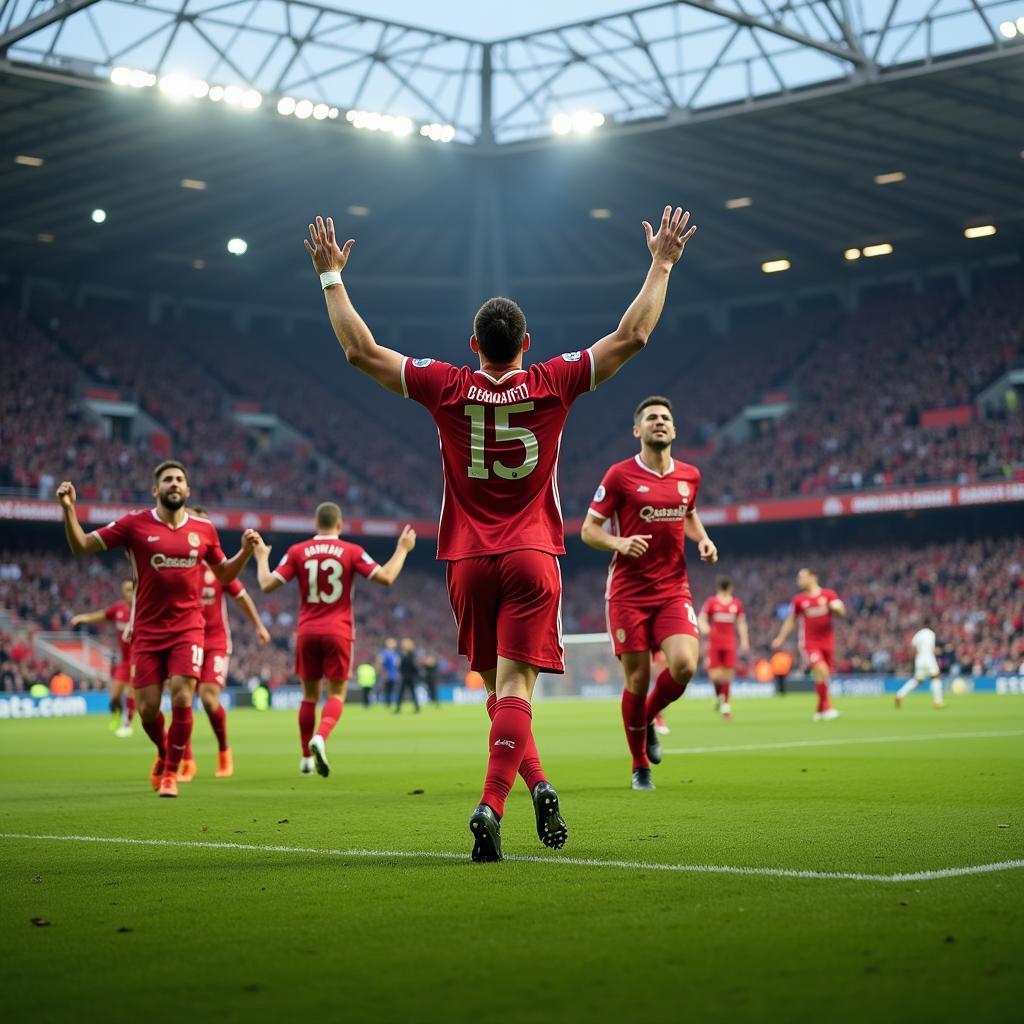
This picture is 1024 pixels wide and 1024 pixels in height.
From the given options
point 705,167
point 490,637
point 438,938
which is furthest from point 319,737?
point 705,167

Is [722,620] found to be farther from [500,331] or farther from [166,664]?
[500,331]

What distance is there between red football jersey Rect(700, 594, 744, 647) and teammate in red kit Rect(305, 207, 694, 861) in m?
18.9

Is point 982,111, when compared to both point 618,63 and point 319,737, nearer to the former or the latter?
point 618,63

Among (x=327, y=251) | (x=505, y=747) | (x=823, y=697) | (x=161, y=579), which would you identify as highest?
(x=327, y=251)

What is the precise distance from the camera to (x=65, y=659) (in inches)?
1666

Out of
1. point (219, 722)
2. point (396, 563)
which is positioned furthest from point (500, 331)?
point (219, 722)

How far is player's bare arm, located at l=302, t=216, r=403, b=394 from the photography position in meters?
6.73

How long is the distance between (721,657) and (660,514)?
15086mm

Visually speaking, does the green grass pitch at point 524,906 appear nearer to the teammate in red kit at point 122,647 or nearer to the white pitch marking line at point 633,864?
the white pitch marking line at point 633,864

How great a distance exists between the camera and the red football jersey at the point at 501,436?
6.83 meters

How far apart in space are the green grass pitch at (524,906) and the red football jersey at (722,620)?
13.4 m

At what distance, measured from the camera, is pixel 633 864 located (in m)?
6.62

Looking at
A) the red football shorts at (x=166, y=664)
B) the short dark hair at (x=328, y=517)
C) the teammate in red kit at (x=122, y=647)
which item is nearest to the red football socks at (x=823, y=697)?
the teammate in red kit at (x=122, y=647)

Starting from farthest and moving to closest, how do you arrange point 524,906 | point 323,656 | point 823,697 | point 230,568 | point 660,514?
point 823,697 < point 323,656 < point 230,568 < point 660,514 < point 524,906
